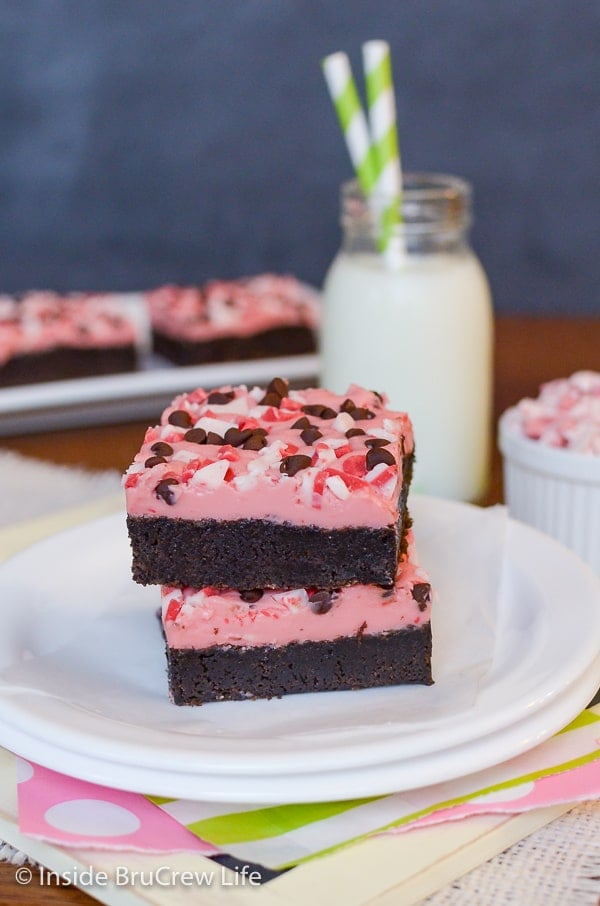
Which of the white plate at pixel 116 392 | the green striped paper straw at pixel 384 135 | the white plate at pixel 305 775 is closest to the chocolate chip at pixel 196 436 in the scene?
the white plate at pixel 305 775

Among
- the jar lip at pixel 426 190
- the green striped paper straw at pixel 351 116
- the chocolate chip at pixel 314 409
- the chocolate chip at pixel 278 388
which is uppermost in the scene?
the green striped paper straw at pixel 351 116

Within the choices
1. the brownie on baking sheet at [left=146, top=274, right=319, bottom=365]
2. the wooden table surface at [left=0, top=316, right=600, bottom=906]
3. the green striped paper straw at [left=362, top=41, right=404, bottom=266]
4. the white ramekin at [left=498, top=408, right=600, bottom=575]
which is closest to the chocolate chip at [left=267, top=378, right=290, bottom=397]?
the white ramekin at [left=498, top=408, right=600, bottom=575]

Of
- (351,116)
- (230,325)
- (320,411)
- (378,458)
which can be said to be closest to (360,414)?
(320,411)

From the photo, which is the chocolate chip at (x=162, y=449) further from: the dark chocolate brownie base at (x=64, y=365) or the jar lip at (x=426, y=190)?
the dark chocolate brownie base at (x=64, y=365)

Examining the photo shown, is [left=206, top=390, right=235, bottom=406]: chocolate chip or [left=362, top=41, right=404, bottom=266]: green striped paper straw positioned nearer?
[left=206, top=390, right=235, bottom=406]: chocolate chip

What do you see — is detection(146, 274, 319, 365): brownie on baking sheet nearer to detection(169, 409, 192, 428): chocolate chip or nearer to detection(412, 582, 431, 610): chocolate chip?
detection(169, 409, 192, 428): chocolate chip

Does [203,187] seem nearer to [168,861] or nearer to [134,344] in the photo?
[134,344]
